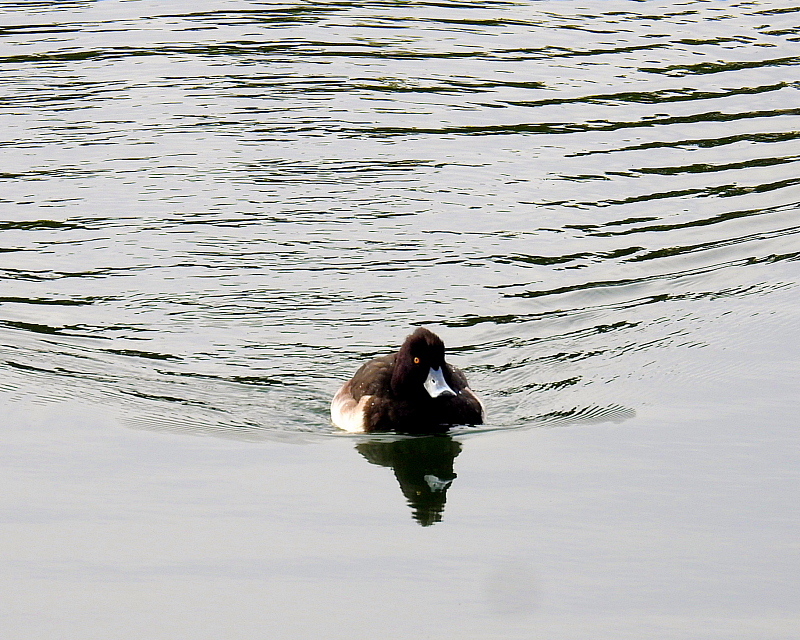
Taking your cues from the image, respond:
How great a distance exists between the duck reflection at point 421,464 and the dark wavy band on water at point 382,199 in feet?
2.50

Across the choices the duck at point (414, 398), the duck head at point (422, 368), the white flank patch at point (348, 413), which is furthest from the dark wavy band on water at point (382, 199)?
the duck head at point (422, 368)

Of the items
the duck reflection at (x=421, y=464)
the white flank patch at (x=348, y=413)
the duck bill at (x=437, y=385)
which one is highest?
the duck bill at (x=437, y=385)

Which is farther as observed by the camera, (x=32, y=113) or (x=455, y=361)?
(x=32, y=113)

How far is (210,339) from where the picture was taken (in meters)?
14.8

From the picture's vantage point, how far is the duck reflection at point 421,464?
11109mm

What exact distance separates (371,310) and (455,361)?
1.49 metres

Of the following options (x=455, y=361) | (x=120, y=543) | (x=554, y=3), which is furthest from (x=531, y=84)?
(x=120, y=543)

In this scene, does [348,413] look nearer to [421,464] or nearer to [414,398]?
[414,398]

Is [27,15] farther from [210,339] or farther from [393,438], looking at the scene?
[393,438]

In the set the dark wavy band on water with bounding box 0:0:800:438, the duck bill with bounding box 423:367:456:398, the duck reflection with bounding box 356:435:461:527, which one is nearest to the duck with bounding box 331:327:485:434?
the duck bill with bounding box 423:367:456:398

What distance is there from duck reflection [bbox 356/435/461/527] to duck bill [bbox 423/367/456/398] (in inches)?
18.1

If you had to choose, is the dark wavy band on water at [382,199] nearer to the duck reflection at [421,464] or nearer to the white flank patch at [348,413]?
the white flank patch at [348,413]

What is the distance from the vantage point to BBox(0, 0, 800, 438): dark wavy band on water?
1426 cm

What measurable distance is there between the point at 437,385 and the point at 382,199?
666cm
